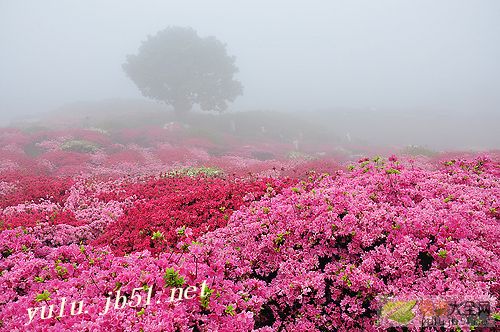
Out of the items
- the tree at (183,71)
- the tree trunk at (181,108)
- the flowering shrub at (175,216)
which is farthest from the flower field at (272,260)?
the tree trunk at (181,108)

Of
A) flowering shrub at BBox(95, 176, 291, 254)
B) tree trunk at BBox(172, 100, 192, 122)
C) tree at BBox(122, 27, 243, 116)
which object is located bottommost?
flowering shrub at BBox(95, 176, 291, 254)

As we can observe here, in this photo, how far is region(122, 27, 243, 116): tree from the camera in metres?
55.0

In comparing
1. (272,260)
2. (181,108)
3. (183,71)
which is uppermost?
(183,71)

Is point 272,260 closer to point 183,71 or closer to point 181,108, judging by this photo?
point 183,71

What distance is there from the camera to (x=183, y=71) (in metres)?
54.9

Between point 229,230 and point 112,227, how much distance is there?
3.96 meters

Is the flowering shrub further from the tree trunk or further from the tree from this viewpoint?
the tree trunk

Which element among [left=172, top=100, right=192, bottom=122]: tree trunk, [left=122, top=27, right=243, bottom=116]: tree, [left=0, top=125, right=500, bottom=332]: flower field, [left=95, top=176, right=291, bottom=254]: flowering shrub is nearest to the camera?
[left=0, top=125, right=500, bottom=332]: flower field

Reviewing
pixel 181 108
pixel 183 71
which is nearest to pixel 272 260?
pixel 183 71

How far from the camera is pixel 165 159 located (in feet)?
A: 92.3

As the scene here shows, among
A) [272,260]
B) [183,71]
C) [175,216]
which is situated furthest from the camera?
[183,71]

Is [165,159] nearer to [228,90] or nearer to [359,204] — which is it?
[359,204]

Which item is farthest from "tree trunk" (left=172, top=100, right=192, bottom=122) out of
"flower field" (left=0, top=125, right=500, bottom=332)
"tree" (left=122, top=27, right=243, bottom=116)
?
"flower field" (left=0, top=125, right=500, bottom=332)

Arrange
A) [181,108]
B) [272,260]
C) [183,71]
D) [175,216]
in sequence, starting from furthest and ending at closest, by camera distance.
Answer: [181,108] < [183,71] < [175,216] < [272,260]
